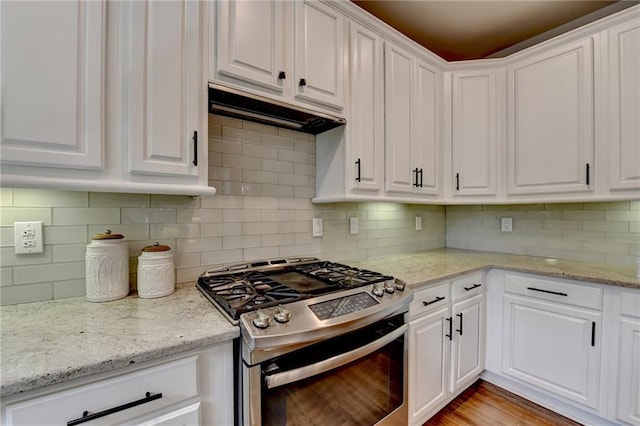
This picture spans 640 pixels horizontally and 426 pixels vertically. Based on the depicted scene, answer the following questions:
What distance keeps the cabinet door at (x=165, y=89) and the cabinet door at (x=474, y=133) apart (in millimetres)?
1874

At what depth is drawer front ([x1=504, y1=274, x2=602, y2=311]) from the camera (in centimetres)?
167

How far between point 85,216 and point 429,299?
166 centimetres

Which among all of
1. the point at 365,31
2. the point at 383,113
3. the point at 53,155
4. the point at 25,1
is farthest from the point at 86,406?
the point at 365,31

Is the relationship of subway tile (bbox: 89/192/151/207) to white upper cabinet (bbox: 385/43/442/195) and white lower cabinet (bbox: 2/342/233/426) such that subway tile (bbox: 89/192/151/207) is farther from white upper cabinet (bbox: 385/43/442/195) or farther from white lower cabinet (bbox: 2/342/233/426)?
white upper cabinet (bbox: 385/43/442/195)

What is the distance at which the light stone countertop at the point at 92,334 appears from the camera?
71 cm

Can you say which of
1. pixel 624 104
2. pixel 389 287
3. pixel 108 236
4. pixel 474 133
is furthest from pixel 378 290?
pixel 624 104

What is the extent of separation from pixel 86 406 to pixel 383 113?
6.09ft

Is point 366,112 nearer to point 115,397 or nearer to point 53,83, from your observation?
point 53,83

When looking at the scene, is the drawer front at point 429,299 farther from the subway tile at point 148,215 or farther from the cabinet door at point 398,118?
the subway tile at point 148,215

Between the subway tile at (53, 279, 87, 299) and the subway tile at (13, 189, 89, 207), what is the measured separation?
308 millimetres

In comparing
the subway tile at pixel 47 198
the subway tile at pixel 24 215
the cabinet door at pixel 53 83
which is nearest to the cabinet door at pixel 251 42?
the cabinet door at pixel 53 83

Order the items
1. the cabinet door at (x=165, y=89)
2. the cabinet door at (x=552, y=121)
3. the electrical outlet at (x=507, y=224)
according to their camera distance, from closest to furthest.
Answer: the cabinet door at (x=165, y=89), the cabinet door at (x=552, y=121), the electrical outlet at (x=507, y=224)

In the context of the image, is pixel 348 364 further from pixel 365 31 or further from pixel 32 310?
pixel 365 31

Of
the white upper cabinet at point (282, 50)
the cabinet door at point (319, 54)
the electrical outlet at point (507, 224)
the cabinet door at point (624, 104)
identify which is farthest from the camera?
the electrical outlet at point (507, 224)
